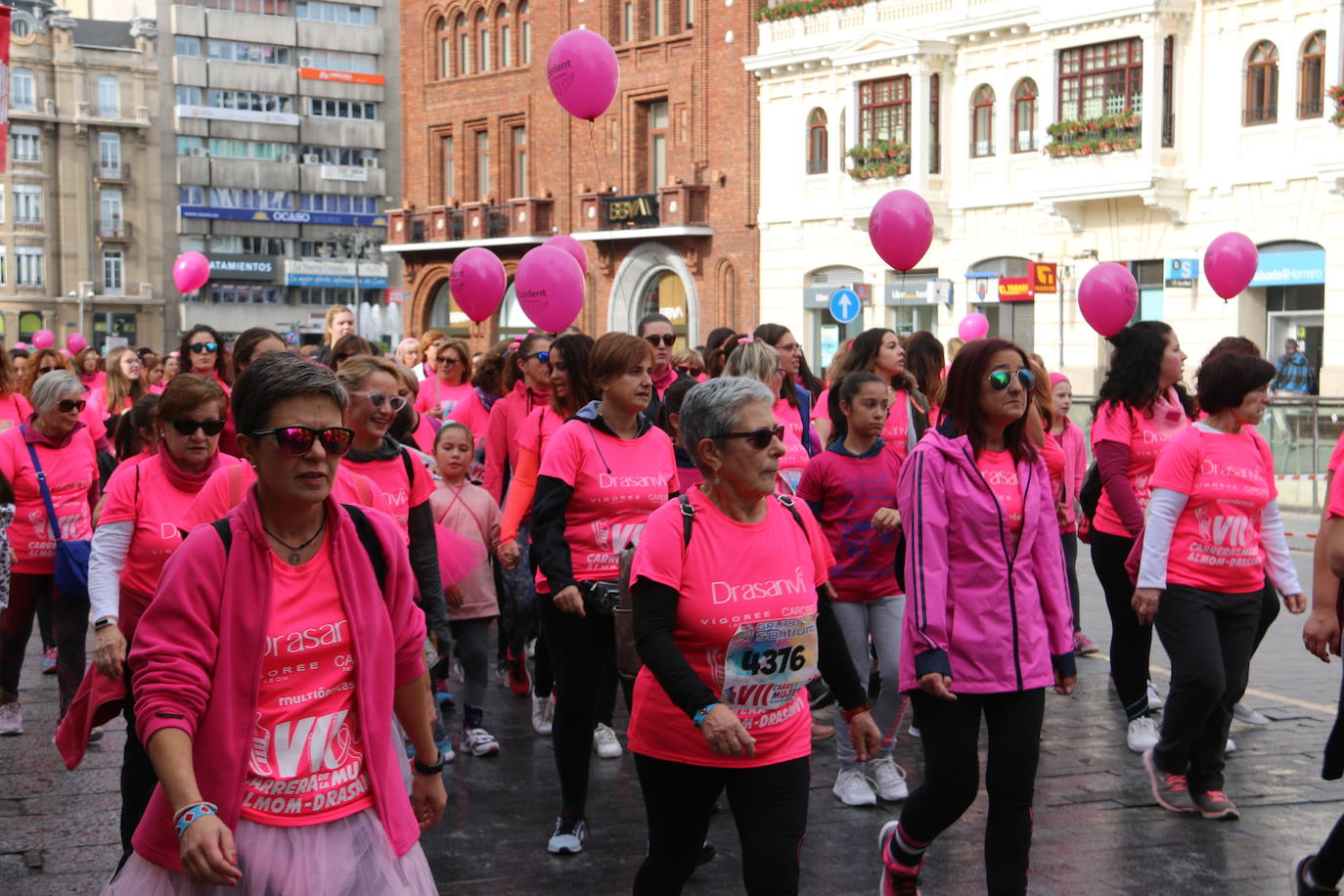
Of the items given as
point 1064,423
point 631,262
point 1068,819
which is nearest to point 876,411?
point 1068,819

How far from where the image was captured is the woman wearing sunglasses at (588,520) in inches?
239

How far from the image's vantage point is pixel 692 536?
14.3ft

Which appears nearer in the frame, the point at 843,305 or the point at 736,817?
the point at 736,817

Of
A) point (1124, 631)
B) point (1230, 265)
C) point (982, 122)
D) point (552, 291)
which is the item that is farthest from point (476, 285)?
point (982, 122)

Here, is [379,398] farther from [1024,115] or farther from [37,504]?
[1024,115]

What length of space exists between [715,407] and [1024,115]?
3031cm

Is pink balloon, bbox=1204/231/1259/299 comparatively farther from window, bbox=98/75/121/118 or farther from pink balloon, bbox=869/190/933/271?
window, bbox=98/75/121/118

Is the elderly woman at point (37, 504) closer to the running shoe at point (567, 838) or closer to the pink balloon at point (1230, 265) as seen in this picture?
the running shoe at point (567, 838)

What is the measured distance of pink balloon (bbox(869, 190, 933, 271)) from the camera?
13461 millimetres

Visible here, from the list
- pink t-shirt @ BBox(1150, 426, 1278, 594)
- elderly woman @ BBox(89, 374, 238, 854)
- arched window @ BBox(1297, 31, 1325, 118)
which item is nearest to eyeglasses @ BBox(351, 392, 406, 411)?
elderly woman @ BBox(89, 374, 238, 854)

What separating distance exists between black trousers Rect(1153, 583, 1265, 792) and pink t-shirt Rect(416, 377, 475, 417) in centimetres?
632

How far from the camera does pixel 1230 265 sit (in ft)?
46.5

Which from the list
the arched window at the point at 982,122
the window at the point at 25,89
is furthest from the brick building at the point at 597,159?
the window at the point at 25,89

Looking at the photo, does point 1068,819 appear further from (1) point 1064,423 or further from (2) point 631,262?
(2) point 631,262
